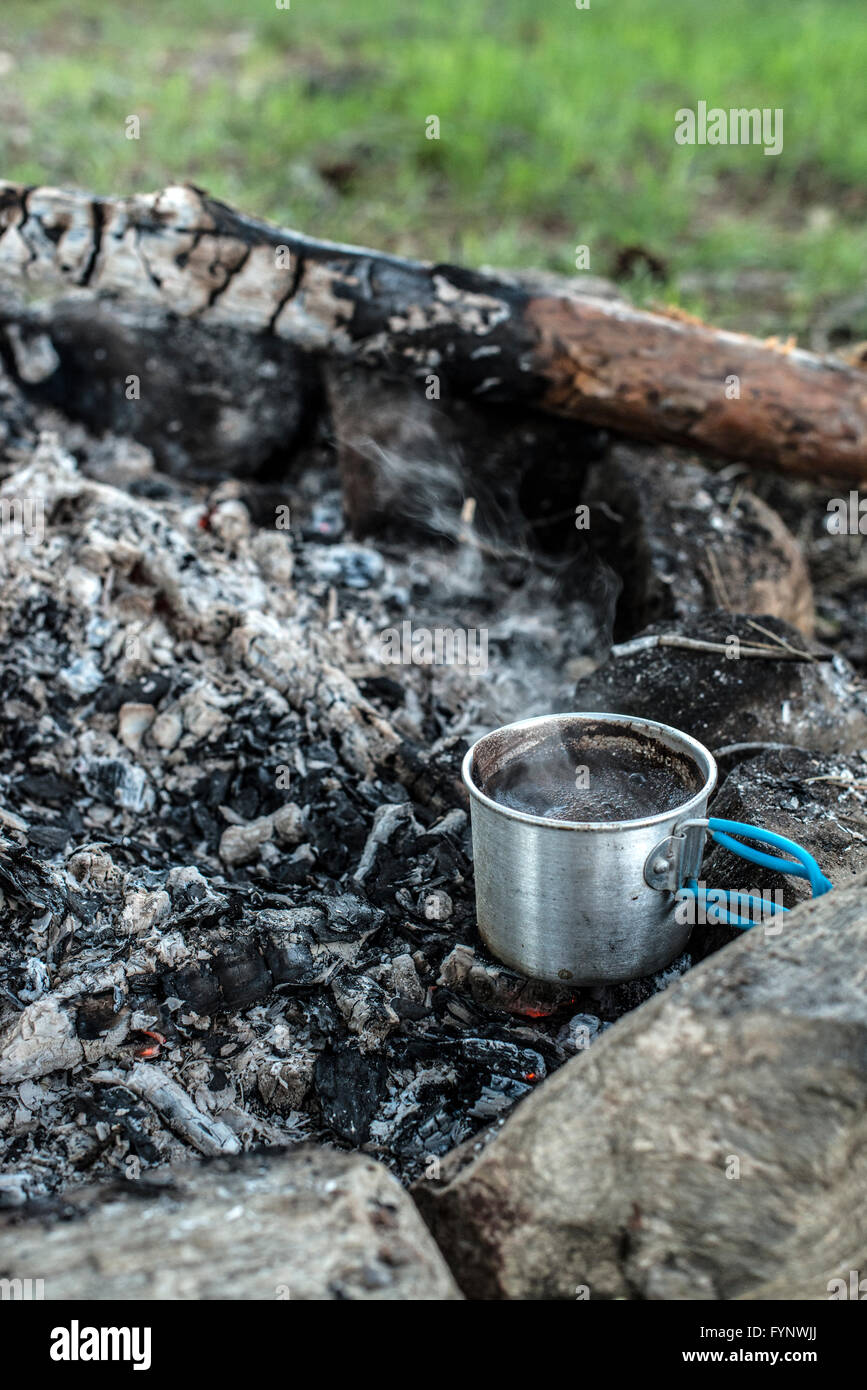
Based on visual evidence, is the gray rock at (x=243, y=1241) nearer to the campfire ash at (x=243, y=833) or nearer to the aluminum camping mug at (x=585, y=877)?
the campfire ash at (x=243, y=833)

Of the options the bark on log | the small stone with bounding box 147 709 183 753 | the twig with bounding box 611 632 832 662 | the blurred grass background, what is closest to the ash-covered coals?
the twig with bounding box 611 632 832 662

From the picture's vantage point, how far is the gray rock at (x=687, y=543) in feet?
11.7

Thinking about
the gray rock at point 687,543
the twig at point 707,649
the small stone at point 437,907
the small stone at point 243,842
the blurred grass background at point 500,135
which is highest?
the blurred grass background at point 500,135

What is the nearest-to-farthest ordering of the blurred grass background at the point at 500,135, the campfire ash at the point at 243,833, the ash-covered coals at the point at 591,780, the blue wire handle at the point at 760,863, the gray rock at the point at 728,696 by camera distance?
1. the blue wire handle at the point at 760,863
2. the campfire ash at the point at 243,833
3. the ash-covered coals at the point at 591,780
4. the gray rock at the point at 728,696
5. the blurred grass background at the point at 500,135

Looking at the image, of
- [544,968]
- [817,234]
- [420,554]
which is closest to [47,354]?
[420,554]

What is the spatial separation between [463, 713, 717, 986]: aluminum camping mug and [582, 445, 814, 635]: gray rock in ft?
4.14

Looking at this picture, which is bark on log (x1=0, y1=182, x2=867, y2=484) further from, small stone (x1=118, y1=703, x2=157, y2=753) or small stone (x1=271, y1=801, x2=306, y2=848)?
small stone (x1=271, y1=801, x2=306, y2=848)

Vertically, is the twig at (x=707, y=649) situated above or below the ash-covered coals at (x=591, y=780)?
above

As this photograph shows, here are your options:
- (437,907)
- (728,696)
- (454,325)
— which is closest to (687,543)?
(728,696)

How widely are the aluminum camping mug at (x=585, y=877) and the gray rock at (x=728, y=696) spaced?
0.55 meters

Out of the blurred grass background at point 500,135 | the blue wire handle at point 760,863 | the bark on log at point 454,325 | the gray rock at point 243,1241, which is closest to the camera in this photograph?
the gray rock at point 243,1241

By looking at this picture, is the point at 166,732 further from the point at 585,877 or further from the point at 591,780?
the point at 585,877

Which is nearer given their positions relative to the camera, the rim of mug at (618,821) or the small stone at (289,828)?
the rim of mug at (618,821)

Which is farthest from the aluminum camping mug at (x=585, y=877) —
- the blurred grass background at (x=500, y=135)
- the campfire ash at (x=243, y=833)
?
the blurred grass background at (x=500, y=135)
